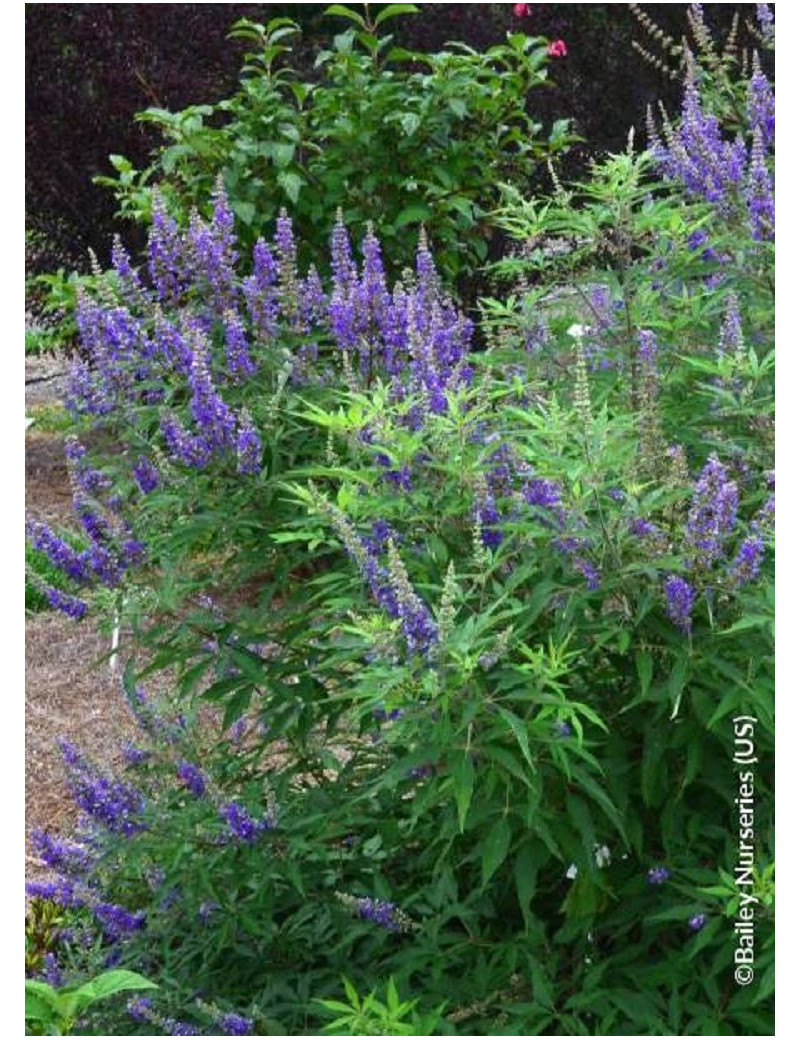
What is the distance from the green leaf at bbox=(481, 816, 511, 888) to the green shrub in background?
3.51 m

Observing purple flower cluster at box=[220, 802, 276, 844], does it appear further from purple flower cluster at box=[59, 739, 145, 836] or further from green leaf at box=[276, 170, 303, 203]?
green leaf at box=[276, 170, 303, 203]

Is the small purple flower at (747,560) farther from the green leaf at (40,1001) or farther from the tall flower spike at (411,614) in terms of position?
the green leaf at (40,1001)

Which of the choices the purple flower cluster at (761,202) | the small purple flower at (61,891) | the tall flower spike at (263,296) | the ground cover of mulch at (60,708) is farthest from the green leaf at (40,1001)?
the ground cover of mulch at (60,708)

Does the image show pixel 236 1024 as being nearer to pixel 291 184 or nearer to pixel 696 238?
pixel 696 238

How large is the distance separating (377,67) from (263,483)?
354 centimetres

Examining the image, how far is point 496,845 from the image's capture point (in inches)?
120

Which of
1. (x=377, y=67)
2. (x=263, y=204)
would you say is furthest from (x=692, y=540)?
(x=377, y=67)

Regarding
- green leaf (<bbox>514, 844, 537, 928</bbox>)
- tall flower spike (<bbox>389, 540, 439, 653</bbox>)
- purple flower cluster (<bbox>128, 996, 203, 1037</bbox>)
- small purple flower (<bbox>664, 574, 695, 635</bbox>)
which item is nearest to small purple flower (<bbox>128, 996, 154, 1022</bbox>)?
purple flower cluster (<bbox>128, 996, 203, 1037</bbox>)

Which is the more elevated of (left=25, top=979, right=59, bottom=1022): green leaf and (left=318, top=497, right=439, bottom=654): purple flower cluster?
(left=318, top=497, right=439, bottom=654): purple flower cluster

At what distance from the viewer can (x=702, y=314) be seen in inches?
145

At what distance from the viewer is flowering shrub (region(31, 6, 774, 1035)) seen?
3.09m

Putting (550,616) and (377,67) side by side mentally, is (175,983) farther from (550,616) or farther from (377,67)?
(377,67)

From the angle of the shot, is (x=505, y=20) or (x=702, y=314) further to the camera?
(x=505, y=20)

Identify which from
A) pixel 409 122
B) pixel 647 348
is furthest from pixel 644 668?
pixel 409 122
